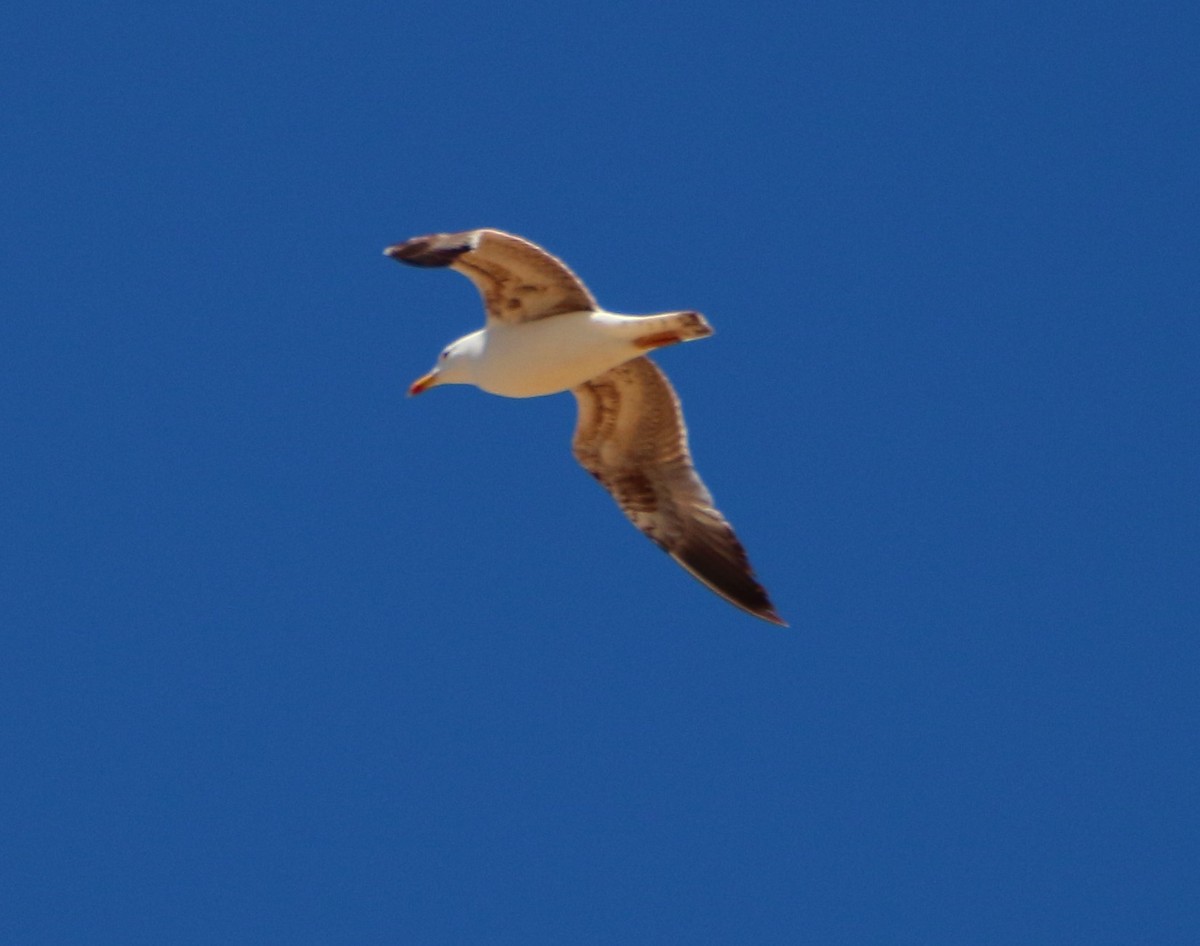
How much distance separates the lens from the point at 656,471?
1434 cm

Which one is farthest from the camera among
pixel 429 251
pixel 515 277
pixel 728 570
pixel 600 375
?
pixel 728 570

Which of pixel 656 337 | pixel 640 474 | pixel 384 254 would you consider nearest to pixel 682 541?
pixel 640 474

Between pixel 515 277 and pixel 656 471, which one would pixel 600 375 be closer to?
pixel 656 471

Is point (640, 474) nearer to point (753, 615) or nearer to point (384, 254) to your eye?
point (753, 615)

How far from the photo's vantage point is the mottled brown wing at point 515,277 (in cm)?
1228

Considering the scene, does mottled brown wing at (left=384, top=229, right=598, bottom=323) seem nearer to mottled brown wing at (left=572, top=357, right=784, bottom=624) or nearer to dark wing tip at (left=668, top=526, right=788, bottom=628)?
mottled brown wing at (left=572, top=357, right=784, bottom=624)

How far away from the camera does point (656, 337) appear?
1277 cm

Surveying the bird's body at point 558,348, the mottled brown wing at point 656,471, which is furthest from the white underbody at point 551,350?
the mottled brown wing at point 656,471

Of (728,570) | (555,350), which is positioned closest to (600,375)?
(555,350)

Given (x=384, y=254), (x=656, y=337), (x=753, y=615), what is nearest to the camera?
(x=384, y=254)

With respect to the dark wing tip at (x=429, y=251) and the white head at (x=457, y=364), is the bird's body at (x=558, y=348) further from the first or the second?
the dark wing tip at (x=429, y=251)

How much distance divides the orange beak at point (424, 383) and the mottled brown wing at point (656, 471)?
910 millimetres

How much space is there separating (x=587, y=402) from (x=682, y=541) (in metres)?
1.10

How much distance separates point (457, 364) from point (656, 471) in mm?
1608
